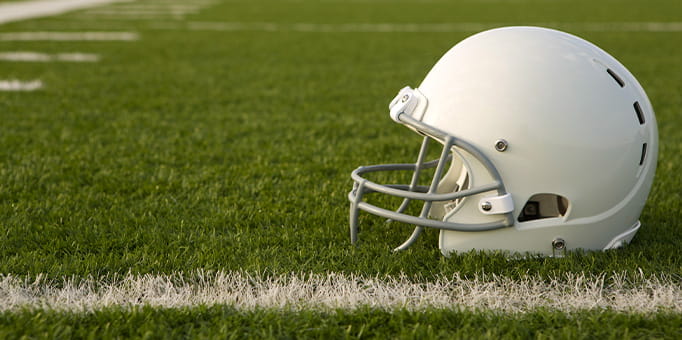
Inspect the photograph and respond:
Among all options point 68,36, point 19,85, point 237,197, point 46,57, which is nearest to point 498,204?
point 237,197

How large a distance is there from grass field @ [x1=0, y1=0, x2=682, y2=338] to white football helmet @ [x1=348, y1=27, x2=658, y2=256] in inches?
5.0

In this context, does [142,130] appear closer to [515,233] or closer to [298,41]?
[515,233]

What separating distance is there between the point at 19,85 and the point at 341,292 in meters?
4.83

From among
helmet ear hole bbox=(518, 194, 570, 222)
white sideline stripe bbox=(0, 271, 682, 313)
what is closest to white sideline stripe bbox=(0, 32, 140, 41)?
white sideline stripe bbox=(0, 271, 682, 313)

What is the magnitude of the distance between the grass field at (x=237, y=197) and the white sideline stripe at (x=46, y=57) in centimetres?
11

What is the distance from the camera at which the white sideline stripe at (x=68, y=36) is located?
9445 millimetres

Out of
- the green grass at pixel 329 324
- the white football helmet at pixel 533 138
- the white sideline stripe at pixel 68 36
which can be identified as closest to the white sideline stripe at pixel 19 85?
the white sideline stripe at pixel 68 36

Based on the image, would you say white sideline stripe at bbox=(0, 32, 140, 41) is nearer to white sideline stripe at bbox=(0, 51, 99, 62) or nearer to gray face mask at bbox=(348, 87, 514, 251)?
white sideline stripe at bbox=(0, 51, 99, 62)

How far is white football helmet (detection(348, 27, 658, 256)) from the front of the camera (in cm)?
212

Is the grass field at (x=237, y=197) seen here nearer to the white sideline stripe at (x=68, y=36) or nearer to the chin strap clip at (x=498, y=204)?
the chin strap clip at (x=498, y=204)

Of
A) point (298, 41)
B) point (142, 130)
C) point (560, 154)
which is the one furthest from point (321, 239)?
point (298, 41)

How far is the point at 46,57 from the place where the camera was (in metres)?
7.66

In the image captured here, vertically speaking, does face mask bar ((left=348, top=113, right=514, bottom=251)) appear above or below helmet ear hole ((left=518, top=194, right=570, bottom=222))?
above

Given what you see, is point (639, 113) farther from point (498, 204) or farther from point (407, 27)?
point (407, 27)
